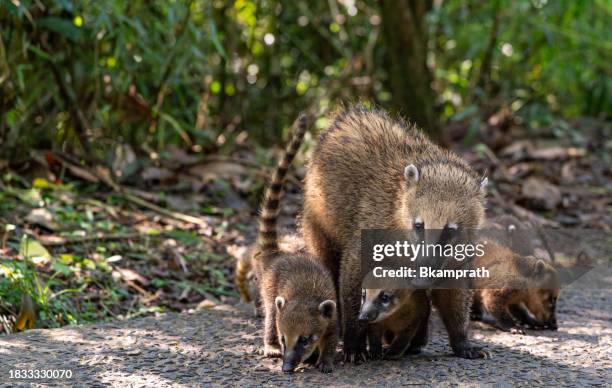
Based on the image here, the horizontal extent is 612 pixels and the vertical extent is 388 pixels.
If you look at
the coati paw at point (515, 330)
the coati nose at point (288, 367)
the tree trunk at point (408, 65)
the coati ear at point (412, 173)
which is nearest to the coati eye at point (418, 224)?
the coati ear at point (412, 173)

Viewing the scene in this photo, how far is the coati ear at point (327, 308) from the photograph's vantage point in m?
4.98

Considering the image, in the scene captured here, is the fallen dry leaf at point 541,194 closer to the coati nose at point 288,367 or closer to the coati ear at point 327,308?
the coati ear at point 327,308

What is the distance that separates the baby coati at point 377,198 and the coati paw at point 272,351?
1.33 feet

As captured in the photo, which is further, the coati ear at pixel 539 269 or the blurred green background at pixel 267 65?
the blurred green background at pixel 267 65

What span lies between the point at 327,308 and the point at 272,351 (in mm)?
413

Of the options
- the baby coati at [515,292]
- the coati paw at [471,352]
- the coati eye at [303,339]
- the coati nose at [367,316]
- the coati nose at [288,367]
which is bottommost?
the coati nose at [288,367]

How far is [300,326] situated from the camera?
4.88 m

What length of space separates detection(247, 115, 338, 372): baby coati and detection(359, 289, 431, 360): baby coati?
24 cm

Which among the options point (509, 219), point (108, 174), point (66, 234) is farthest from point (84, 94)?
point (509, 219)

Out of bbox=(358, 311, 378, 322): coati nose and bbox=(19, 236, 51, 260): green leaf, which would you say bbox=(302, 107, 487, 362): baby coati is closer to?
bbox=(358, 311, 378, 322): coati nose

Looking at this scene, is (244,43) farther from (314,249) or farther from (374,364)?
(374,364)

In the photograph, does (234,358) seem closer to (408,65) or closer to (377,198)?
(377,198)

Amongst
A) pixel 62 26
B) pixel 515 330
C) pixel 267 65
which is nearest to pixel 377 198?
pixel 515 330

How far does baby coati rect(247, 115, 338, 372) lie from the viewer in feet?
15.9
